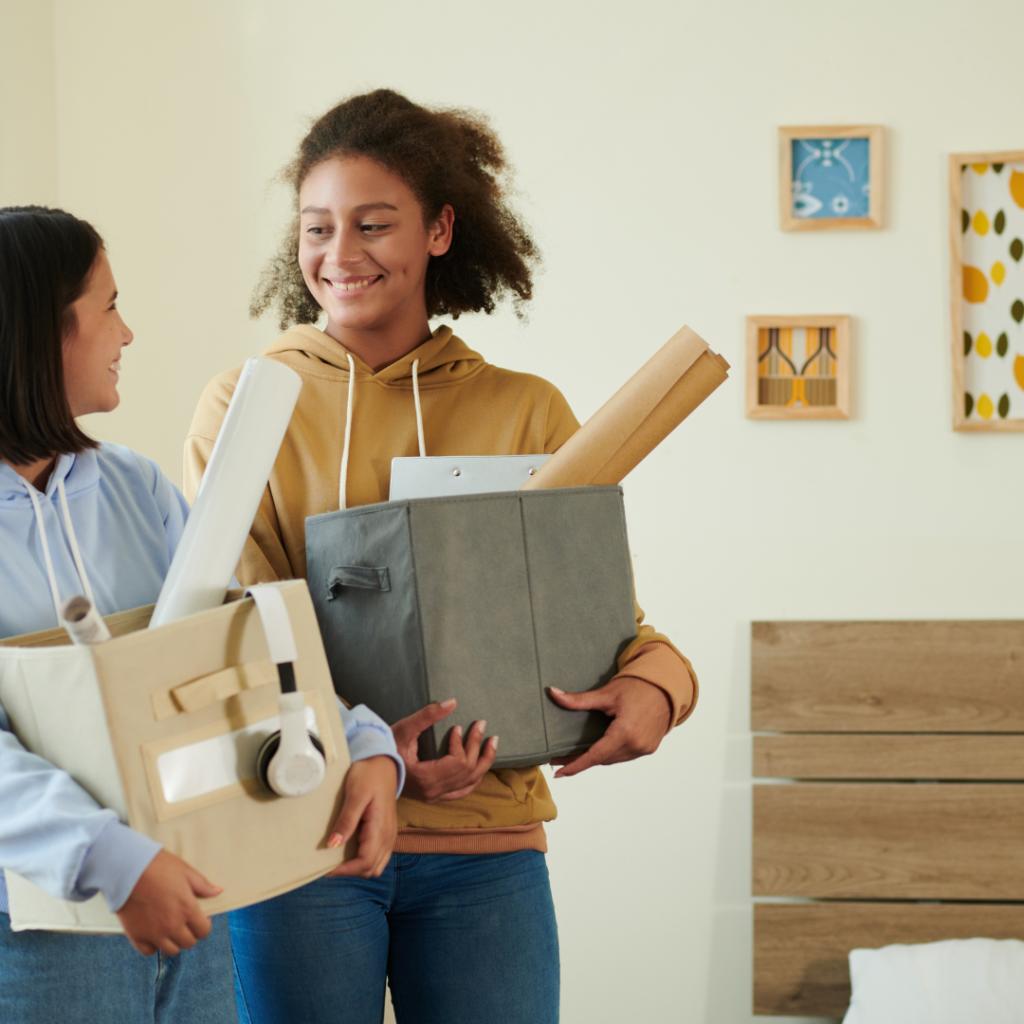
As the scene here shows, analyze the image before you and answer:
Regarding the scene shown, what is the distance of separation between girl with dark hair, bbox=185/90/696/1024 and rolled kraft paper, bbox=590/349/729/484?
0.50ft

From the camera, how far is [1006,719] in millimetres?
1966

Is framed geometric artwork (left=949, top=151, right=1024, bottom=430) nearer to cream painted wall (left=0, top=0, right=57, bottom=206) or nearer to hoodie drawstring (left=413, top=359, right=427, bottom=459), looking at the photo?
hoodie drawstring (left=413, top=359, right=427, bottom=459)

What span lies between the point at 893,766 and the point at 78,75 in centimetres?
207

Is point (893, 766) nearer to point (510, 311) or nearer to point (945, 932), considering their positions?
point (945, 932)

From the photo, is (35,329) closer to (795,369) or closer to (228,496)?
(228,496)

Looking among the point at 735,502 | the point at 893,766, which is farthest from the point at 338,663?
the point at 893,766

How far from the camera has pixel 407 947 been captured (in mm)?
975

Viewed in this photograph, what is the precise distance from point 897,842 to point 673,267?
119cm

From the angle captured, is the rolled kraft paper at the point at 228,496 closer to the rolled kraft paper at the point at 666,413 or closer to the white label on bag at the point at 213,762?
the white label on bag at the point at 213,762

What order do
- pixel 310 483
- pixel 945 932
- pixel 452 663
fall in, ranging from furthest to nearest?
pixel 945 932
pixel 310 483
pixel 452 663

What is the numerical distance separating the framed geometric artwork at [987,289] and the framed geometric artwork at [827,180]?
16 cm

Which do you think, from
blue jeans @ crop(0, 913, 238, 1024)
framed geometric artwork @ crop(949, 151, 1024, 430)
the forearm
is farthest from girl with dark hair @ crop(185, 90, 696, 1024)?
framed geometric artwork @ crop(949, 151, 1024, 430)

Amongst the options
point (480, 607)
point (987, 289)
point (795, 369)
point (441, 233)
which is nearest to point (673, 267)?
point (795, 369)

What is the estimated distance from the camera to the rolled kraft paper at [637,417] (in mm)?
899
